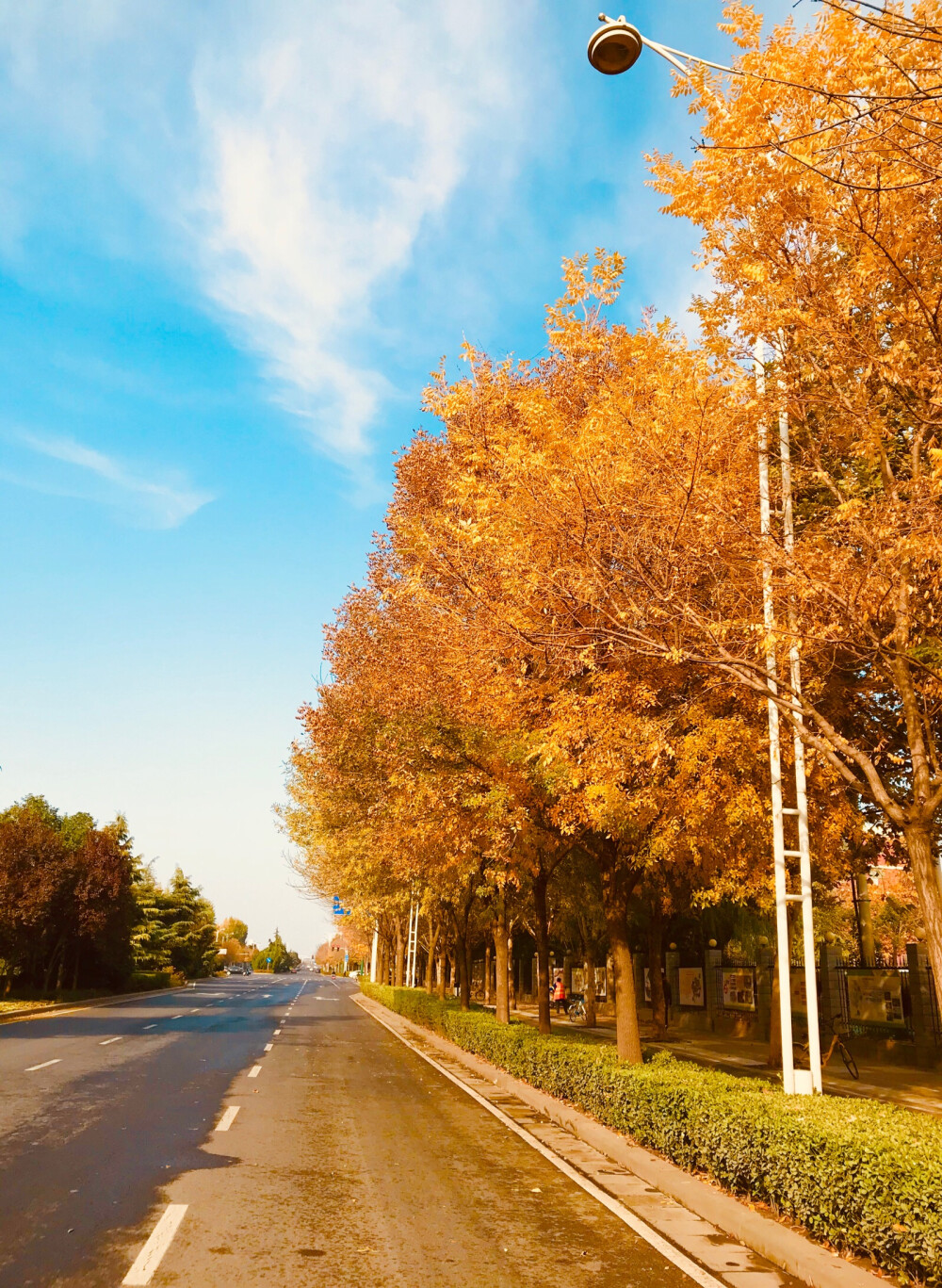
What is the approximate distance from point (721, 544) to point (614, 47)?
467 cm

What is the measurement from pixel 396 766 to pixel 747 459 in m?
7.87

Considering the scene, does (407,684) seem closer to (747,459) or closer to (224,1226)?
(747,459)

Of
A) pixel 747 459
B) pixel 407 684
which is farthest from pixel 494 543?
pixel 407 684

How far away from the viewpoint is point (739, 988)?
28.6 meters

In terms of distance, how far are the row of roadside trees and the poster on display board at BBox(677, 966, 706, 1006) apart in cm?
1458

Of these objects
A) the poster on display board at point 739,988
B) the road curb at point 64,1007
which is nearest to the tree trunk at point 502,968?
the poster on display board at point 739,988

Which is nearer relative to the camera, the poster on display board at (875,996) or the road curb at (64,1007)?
the poster on display board at (875,996)

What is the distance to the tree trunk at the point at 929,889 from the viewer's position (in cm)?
768

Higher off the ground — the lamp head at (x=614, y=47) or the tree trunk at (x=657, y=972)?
the lamp head at (x=614, y=47)

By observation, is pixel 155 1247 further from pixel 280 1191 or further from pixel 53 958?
pixel 53 958

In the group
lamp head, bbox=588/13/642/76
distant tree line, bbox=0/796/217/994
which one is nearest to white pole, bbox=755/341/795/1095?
lamp head, bbox=588/13/642/76

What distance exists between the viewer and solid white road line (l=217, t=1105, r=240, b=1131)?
452 inches

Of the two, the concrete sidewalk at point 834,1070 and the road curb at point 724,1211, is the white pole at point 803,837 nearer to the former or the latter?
the road curb at point 724,1211

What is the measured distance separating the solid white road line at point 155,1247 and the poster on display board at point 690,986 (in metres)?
26.2
